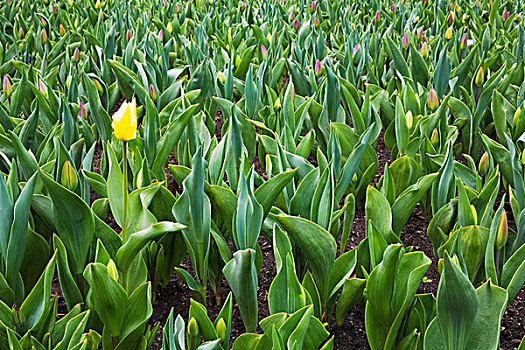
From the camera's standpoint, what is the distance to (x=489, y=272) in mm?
1352

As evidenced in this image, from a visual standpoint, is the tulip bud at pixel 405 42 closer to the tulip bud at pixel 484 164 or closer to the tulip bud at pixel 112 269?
the tulip bud at pixel 484 164

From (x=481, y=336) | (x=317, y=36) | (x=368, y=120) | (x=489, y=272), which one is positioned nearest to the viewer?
(x=481, y=336)

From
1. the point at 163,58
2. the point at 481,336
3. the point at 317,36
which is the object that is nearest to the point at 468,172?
the point at 481,336

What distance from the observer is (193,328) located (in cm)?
131

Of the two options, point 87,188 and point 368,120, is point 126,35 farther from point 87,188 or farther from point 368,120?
point 87,188

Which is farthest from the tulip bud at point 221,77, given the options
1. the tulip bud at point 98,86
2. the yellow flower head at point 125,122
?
the yellow flower head at point 125,122

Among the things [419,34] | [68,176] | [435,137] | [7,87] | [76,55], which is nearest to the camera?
[68,176]

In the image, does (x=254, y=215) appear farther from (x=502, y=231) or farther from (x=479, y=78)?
(x=479, y=78)

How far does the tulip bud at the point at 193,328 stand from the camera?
130 cm

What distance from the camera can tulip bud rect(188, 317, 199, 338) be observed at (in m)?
1.30

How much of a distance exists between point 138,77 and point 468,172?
1538 millimetres

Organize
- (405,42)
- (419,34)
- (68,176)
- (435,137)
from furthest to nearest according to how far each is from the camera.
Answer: (419,34), (405,42), (435,137), (68,176)

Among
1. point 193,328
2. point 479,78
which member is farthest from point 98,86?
point 193,328

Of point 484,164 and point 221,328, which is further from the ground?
point 484,164
